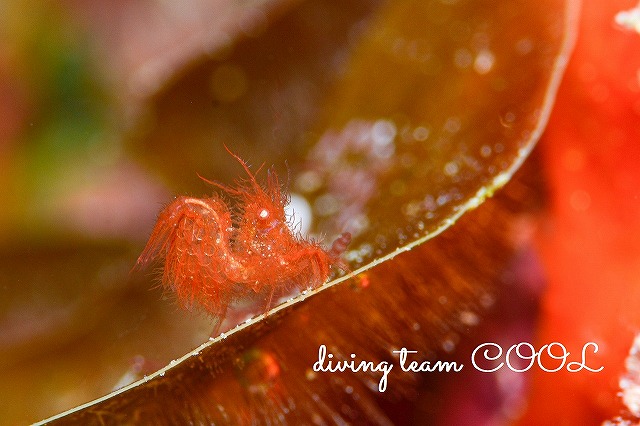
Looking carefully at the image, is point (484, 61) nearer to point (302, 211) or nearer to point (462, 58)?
point (462, 58)

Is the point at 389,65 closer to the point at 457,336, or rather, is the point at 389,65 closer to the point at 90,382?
the point at 457,336

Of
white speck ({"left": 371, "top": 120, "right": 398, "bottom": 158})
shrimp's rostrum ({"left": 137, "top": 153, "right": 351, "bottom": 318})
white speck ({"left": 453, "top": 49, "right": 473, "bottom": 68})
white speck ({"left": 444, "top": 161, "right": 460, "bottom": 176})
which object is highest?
white speck ({"left": 371, "top": 120, "right": 398, "bottom": 158})

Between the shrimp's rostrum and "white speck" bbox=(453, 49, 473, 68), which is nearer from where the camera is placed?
the shrimp's rostrum

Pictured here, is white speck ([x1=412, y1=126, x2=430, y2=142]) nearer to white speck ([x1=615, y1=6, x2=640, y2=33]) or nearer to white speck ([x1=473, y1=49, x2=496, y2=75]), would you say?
white speck ([x1=473, y1=49, x2=496, y2=75])

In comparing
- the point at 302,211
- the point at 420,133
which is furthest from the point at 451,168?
the point at 302,211

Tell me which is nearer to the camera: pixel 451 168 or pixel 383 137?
pixel 451 168

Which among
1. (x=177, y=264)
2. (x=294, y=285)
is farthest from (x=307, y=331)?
(x=177, y=264)

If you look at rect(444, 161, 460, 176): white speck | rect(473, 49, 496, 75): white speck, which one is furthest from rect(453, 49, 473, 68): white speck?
rect(444, 161, 460, 176): white speck

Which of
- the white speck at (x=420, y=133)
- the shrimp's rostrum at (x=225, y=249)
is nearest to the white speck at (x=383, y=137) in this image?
the white speck at (x=420, y=133)

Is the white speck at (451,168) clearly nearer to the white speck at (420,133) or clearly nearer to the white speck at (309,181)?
the white speck at (420,133)
